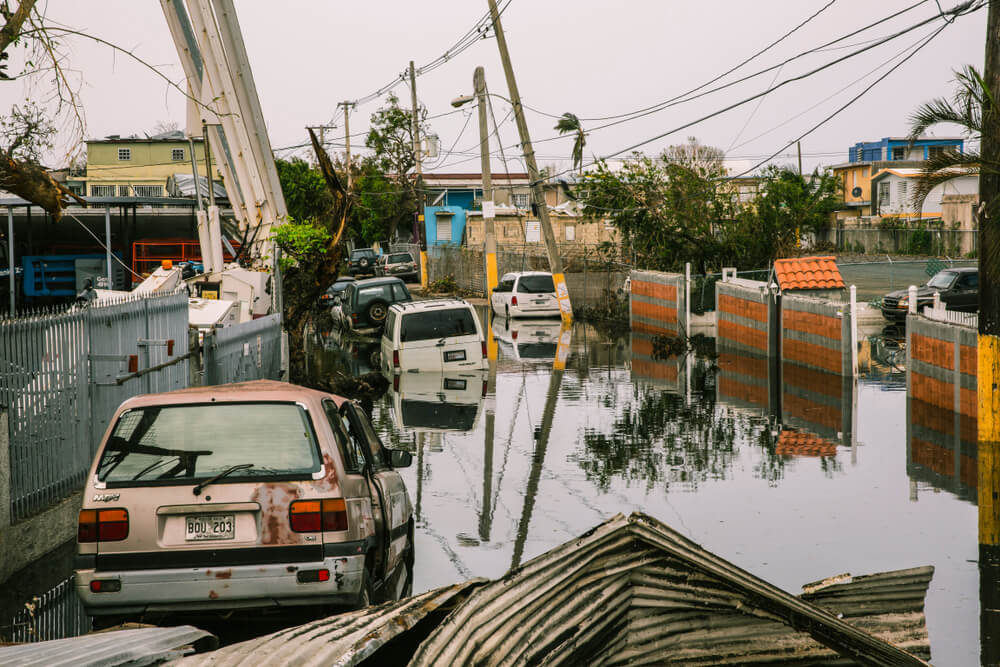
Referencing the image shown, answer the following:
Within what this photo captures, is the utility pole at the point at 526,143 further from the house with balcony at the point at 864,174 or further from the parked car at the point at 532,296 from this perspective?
the house with balcony at the point at 864,174

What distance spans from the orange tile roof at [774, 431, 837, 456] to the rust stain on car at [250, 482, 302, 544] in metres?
9.29

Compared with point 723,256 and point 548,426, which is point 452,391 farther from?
point 723,256

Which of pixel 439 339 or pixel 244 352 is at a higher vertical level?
pixel 244 352

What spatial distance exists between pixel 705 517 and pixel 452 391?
1121 cm

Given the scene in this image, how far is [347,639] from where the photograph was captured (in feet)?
12.7

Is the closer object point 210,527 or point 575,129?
point 210,527

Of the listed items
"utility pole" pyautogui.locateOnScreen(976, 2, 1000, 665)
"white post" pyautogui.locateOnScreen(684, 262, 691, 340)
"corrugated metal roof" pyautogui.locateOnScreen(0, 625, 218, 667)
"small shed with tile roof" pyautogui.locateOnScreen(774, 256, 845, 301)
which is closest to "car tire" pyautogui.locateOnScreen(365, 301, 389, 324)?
"white post" pyautogui.locateOnScreen(684, 262, 691, 340)

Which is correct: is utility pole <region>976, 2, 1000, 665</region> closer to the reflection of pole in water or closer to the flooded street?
the flooded street

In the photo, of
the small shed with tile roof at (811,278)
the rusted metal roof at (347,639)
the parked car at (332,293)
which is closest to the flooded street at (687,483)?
the small shed with tile roof at (811,278)

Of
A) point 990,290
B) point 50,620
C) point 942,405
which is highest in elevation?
point 990,290

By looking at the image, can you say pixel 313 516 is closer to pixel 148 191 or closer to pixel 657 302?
pixel 657 302

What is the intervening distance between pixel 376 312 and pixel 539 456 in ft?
68.3

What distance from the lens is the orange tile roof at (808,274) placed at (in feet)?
82.3

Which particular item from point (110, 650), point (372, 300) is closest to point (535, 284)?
point (372, 300)
